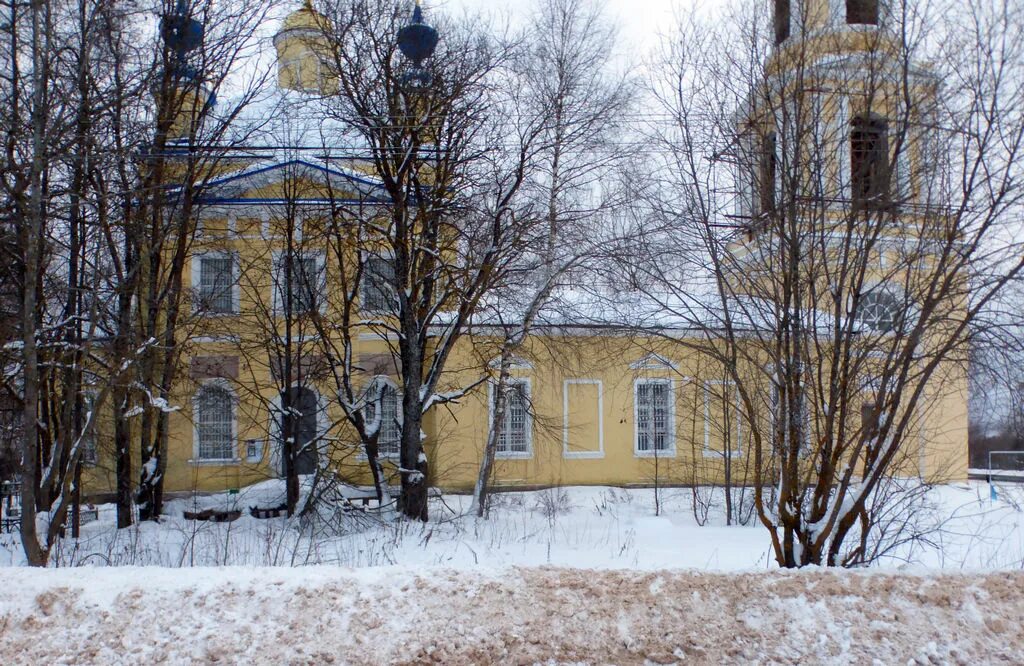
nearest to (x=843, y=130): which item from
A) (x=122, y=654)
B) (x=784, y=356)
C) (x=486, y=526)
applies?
(x=784, y=356)

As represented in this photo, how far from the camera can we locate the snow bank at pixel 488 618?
5.07 m

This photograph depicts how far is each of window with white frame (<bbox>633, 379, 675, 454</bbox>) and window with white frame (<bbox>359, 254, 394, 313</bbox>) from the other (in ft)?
22.9

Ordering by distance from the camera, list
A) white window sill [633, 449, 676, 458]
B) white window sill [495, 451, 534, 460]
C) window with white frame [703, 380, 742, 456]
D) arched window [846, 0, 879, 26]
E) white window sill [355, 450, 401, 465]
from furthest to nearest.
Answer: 1. white window sill [633, 449, 676, 458]
2. white window sill [495, 451, 534, 460]
3. white window sill [355, 450, 401, 465]
4. window with white frame [703, 380, 742, 456]
5. arched window [846, 0, 879, 26]

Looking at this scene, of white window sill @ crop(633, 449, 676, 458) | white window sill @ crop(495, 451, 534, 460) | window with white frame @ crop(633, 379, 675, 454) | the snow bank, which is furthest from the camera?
white window sill @ crop(633, 449, 676, 458)

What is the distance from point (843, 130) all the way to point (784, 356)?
2.19m

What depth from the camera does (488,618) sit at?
17.5ft

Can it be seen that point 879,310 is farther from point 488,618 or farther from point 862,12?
point 488,618

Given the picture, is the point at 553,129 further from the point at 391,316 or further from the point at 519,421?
the point at 519,421

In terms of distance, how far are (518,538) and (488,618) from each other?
7.99m

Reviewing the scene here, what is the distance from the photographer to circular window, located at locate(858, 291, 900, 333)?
318 inches

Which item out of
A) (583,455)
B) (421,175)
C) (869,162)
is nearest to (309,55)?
(421,175)

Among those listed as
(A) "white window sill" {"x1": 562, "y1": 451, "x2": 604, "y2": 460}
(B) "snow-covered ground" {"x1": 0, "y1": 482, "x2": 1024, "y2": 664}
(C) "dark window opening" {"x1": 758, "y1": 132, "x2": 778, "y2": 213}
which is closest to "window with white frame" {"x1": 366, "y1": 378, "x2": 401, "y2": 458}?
(A) "white window sill" {"x1": 562, "y1": 451, "x2": 604, "y2": 460}

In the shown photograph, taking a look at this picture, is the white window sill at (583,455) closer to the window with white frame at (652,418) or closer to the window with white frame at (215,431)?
the window with white frame at (652,418)

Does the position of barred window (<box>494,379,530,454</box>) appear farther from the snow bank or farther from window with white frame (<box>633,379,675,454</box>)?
the snow bank
